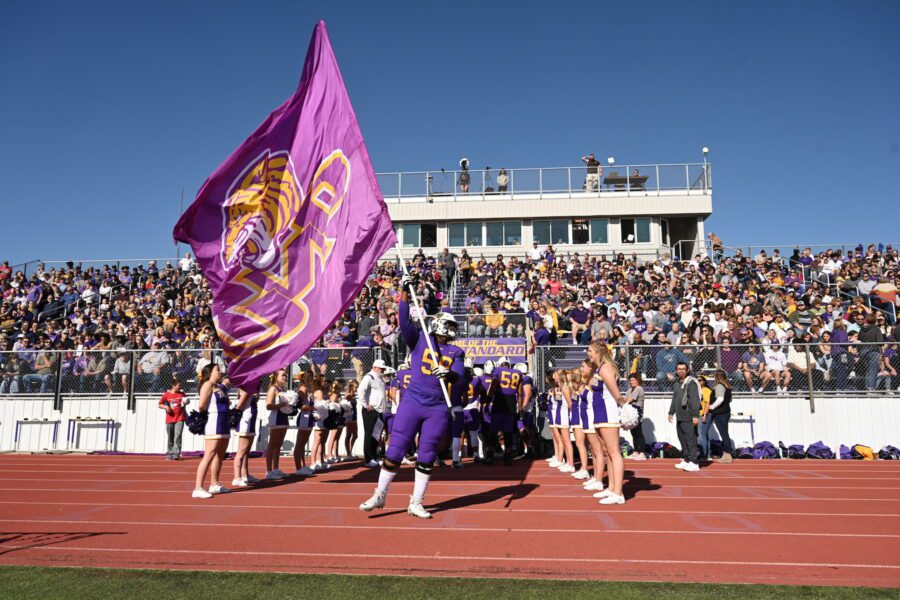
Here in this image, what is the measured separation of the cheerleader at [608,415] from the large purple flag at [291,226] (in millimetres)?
3097

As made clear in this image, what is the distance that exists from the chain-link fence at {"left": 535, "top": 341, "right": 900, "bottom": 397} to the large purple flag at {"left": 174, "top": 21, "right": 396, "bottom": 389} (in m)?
8.26

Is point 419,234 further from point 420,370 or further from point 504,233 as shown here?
point 420,370

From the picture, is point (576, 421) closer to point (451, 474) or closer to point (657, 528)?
point (451, 474)

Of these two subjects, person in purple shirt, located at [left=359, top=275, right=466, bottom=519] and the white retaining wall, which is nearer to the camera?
person in purple shirt, located at [left=359, top=275, right=466, bottom=519]

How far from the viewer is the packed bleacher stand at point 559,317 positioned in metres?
15.1

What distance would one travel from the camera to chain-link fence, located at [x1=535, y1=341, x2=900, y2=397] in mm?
14672

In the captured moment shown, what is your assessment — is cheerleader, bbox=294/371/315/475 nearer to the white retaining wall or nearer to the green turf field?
the white retaining wall

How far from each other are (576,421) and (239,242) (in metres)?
6.43

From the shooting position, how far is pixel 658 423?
15.3 meters

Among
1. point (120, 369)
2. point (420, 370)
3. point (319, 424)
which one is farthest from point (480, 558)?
point (120, 369)

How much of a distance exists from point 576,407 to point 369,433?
14.0 ft

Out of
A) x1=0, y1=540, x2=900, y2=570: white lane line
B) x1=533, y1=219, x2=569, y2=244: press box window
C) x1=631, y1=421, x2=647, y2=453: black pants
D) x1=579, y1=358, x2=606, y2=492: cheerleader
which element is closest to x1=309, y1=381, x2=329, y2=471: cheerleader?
x1=579, y1=358, x2=606, y2=492: cheerleader

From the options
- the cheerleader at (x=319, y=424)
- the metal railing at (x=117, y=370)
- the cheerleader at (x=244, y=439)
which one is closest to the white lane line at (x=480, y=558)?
the cheerleader at (x=244, y=439)

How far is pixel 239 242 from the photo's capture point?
8375 mm
